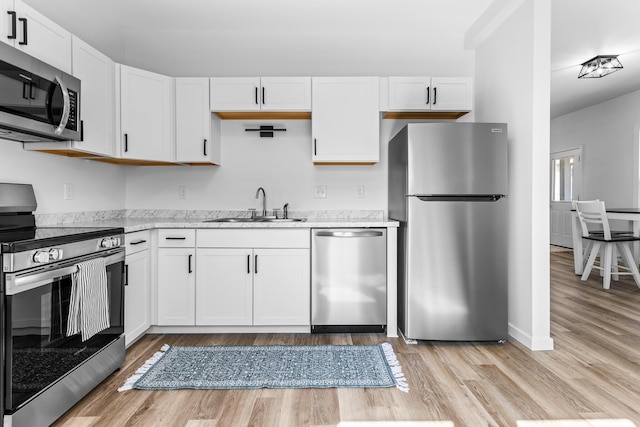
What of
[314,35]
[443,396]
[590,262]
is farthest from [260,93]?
[590,262]

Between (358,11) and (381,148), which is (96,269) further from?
(358,11)

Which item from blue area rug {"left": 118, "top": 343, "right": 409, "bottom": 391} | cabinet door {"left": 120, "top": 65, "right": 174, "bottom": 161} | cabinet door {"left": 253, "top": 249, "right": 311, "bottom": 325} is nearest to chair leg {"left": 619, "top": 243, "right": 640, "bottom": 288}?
blue area rug {"left": 118, "top": 343, "right": 409, "bottom": 391}

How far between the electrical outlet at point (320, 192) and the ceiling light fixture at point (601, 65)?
11.7 feet

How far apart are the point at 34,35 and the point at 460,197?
2.70 meters

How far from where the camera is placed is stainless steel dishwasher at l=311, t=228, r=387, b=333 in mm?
2918

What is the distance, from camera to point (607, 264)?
14.4 ft

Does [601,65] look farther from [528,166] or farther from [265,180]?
[265,180]

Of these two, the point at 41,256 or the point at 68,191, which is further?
the point at 68,191

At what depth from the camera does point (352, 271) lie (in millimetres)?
2918

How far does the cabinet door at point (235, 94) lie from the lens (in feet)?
10.4

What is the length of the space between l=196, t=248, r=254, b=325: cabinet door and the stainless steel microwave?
122cm

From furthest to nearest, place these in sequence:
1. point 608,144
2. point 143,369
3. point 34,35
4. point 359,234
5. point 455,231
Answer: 1. point 608,144
2. point 359,234
3. point 455,231
4. point 143,369
5. point 34,35

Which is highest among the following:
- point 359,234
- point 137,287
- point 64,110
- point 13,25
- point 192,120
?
point 13,25

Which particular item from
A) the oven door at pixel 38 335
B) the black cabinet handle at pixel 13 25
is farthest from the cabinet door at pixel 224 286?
the black cabinet handle at pixel 13 25
